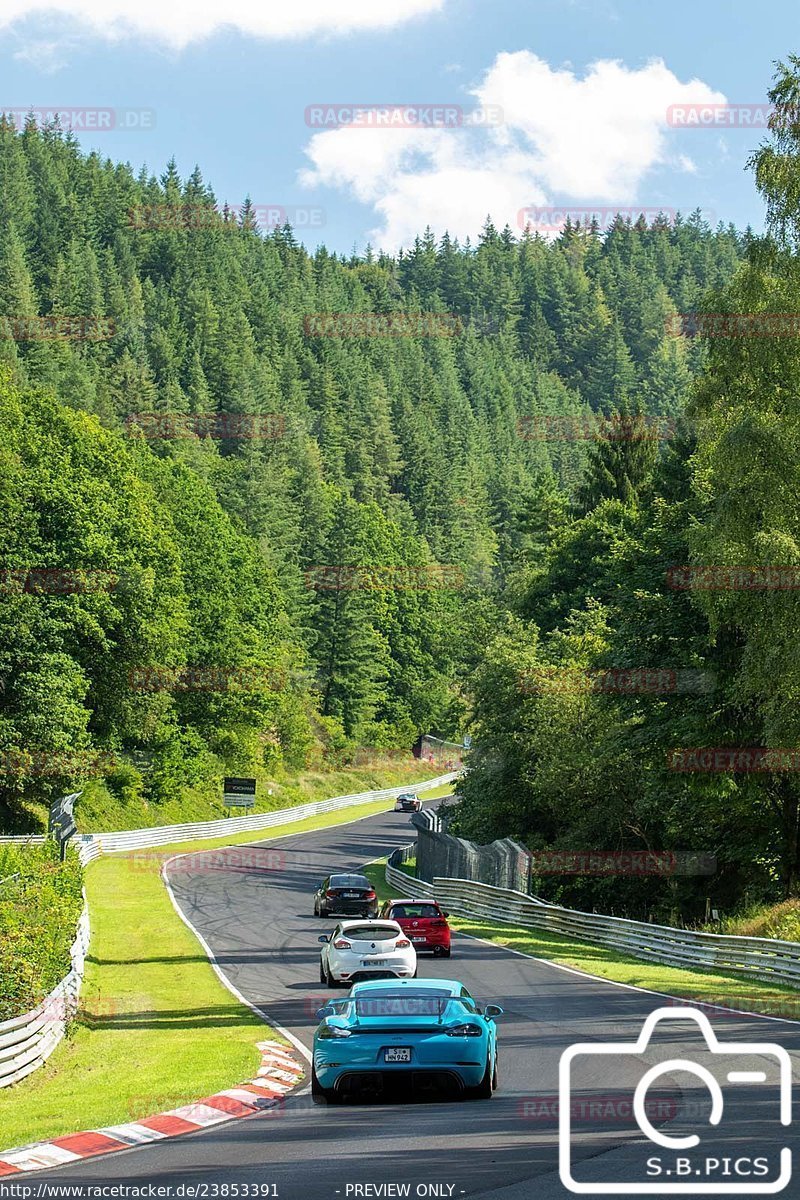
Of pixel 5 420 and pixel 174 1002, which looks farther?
pixel 5 420

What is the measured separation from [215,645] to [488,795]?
33354 mm

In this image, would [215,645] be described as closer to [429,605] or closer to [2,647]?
[2,647]

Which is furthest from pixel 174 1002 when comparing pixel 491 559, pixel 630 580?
pixel 491 559

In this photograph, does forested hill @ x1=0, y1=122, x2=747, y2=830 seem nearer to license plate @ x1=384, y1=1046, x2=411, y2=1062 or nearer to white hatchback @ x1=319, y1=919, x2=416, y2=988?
white hatchback @ x1=319, y1=919, x2=416, y2=988

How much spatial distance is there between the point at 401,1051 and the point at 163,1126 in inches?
89.9

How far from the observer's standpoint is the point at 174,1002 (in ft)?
83.5

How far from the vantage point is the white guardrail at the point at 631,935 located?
94.2ft

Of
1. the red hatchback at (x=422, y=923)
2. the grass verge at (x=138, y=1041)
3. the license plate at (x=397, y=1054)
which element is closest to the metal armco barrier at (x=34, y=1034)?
the grass verge at (x=138, y=1041)
